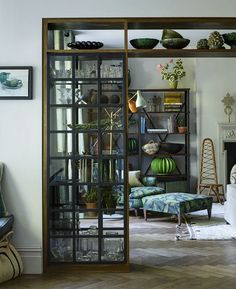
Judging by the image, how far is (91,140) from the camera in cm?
442

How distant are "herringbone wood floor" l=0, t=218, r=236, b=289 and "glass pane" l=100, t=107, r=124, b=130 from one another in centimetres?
135

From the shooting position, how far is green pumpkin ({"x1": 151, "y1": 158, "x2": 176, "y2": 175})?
8.84 metres

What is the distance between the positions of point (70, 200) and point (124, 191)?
51 cm

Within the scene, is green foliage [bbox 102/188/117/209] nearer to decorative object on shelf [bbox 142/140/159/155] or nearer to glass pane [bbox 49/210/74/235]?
glass pane [bbox 49/210/74/235]

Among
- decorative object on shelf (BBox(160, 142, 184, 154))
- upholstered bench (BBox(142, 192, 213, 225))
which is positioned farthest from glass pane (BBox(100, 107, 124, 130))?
decorative object on shelf (BBox(160, 142, 184, 154))

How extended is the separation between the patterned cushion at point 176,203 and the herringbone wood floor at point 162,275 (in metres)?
1.39

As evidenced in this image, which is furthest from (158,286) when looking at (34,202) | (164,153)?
(164,153)

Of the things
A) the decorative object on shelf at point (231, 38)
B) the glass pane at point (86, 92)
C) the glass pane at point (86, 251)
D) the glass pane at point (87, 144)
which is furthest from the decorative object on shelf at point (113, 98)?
the glass pane at point (86, 251)

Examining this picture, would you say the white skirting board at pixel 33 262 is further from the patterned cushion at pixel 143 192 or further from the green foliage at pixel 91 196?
the patterned cushion at pixel 143 192

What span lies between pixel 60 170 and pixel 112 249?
884mm

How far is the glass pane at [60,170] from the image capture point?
4406 mm

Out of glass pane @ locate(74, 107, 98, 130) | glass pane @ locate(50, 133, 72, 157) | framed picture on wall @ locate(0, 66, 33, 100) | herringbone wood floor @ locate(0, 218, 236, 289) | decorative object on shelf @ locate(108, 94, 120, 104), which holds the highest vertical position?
framed picture on wall @ locate(0, 66, 33, 100)

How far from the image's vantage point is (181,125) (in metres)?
9.01

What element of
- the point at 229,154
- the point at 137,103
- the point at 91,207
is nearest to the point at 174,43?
the point at 91,207
